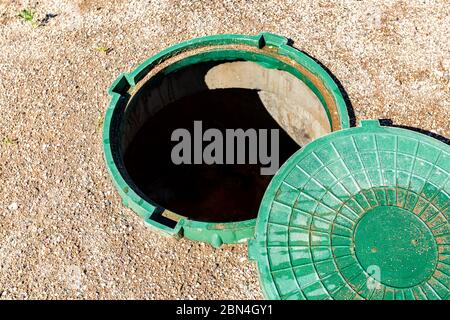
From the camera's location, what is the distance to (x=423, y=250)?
5949mm

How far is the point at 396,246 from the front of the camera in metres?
6.00

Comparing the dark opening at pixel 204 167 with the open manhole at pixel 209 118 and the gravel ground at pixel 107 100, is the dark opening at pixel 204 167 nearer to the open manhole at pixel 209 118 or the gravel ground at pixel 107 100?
the open manhole at pixel 209 118

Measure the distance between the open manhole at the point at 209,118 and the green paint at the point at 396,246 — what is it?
1581 millimetres

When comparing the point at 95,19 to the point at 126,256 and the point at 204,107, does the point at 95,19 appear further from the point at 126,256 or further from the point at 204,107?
the point at 126,256

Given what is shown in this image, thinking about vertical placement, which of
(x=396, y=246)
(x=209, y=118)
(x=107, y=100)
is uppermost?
(x=396, y=246)

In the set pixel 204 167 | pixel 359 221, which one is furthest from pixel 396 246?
pixel 204 167

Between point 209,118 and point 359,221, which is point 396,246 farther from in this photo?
point 209,118

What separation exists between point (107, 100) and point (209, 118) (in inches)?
121

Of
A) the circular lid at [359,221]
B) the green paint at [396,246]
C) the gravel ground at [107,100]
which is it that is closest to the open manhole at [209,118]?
the gravel ground at [107,100]

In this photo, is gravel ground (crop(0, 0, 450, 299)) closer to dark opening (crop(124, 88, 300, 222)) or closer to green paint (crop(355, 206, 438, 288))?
dark opening (crop(124, 88, 300, 222))

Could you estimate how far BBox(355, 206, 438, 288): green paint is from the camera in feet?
19.1

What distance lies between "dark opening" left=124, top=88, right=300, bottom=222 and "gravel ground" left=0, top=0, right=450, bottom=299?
5.07 ft

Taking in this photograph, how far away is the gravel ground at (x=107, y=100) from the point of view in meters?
7.00

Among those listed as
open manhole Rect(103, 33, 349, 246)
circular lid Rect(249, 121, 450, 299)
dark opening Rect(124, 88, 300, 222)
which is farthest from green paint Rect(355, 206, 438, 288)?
dark opening Rect(124, 88, 300, 222)
